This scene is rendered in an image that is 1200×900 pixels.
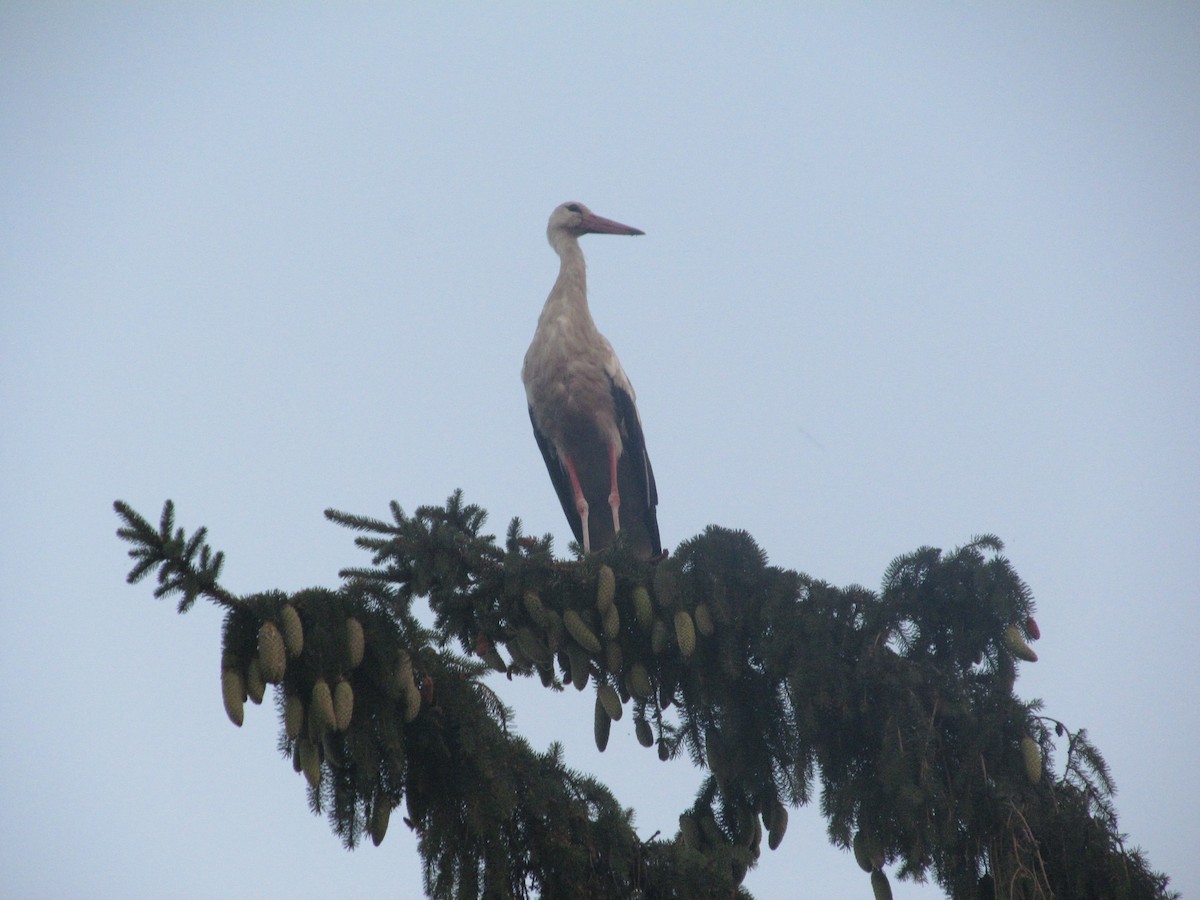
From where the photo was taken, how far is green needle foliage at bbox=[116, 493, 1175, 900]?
3684mm

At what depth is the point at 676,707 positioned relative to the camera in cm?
507

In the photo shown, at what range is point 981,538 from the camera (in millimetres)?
4742

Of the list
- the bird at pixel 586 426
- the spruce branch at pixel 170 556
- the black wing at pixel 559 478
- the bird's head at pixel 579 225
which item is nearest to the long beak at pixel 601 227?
the bird's head at pixel 579 225

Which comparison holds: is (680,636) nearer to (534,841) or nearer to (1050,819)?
(534,841)

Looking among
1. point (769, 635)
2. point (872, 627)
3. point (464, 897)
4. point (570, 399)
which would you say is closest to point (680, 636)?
point (769, 635)

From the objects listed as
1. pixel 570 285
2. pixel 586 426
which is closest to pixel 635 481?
pixel 586 426

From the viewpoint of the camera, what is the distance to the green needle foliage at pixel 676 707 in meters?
3.68

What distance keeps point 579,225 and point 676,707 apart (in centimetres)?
673

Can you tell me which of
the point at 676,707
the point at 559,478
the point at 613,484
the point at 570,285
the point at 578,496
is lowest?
the point at 676,707

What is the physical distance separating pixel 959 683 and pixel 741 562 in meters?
1.03

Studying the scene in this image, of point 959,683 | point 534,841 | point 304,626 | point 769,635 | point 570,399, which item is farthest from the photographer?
point 570,399

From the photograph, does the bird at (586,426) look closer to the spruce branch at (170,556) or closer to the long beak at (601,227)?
the long beak at (601,227)

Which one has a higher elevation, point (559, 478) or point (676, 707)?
point (559, 478)

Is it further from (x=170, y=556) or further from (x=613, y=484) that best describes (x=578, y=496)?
(x=170, y=556)
